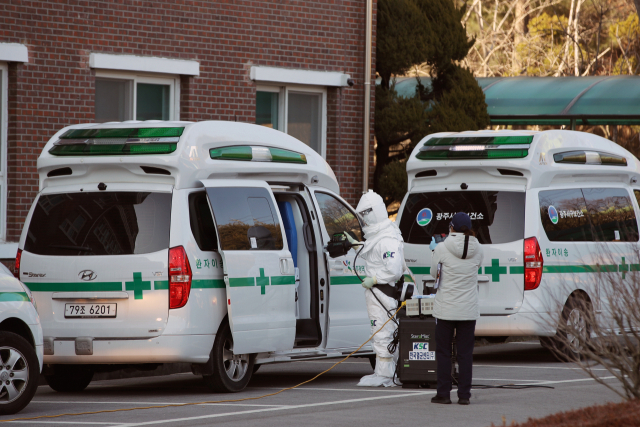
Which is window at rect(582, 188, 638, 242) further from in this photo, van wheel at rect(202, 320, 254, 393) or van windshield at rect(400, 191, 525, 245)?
van wheel at rect(202, 320, 254, 393)

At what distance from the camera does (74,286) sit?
10375mm

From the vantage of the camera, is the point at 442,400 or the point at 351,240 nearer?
the point at 442,400

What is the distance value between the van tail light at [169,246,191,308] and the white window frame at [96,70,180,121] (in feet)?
20.5

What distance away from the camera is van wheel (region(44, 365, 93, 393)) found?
11.3 metres

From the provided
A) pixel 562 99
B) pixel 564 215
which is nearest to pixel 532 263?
pixel 564 215

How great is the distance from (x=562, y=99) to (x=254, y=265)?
41.8 feet

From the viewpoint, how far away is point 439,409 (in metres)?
9.86

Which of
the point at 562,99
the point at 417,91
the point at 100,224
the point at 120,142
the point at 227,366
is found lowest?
the point at 227,366

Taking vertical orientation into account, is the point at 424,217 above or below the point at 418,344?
above

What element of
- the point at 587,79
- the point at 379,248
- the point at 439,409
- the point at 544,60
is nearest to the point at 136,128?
the point at 379,248

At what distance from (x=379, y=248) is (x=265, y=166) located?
1388mm

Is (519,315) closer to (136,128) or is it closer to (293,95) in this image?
(136,128)

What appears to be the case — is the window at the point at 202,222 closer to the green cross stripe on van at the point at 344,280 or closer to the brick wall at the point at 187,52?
the green cross stripe on van at the point at 344,280

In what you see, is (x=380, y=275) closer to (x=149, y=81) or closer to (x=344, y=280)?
(x=344, y=280)
